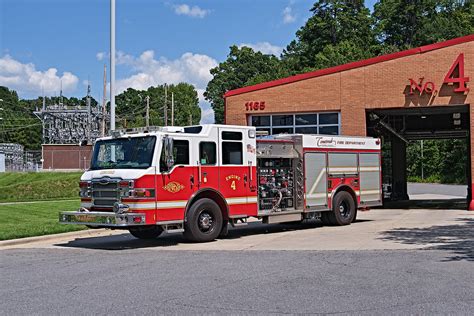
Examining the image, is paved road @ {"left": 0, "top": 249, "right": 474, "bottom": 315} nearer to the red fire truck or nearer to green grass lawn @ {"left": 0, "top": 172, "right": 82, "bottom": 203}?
the red fire truck

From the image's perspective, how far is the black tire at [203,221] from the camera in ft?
48.9

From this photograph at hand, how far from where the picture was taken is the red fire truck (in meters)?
14.3

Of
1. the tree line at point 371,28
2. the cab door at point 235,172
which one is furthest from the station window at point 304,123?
the tree line at point 371,28

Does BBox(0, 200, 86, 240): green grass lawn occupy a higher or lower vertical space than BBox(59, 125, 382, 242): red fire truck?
lower

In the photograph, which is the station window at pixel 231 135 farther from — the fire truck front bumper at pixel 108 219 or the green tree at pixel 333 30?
the green tree at pixel 333 30

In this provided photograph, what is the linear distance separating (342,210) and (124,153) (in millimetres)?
7494

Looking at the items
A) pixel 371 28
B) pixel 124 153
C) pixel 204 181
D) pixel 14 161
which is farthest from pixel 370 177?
pixel 371 28

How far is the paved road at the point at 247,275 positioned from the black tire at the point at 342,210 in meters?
2.51

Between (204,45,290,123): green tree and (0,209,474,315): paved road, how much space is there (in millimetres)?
84811

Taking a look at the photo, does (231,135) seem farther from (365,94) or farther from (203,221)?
(365,94)

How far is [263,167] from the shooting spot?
17.3 m

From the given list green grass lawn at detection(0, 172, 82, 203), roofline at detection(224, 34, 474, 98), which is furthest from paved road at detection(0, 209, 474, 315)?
green grass lawn at detection(0, 172, 82, 203)

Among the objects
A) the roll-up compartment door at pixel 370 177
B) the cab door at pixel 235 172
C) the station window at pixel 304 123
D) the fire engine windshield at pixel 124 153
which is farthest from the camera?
the station window at pixel 304 123

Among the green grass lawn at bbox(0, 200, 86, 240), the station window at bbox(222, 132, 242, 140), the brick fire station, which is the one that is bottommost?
the green grass lawn at bbox(0, 200, 86, 240)
